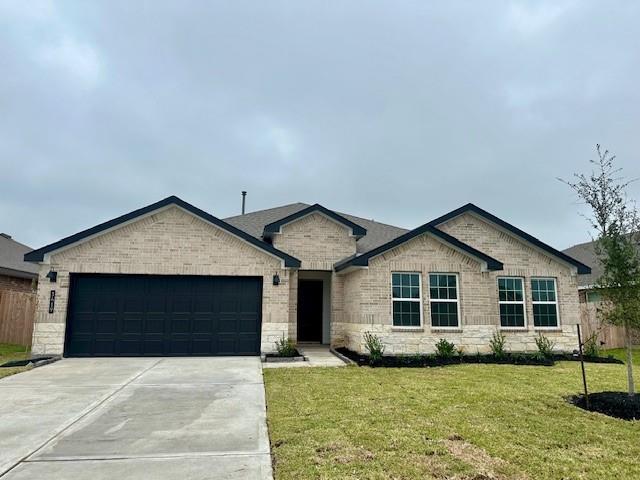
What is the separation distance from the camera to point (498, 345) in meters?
13.1

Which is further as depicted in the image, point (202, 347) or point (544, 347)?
point (544, 347)

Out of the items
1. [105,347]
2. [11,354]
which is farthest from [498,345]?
[11,354]

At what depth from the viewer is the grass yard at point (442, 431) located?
13.8ft

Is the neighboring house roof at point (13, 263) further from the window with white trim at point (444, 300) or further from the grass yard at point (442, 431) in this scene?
the window with white trim at point (444, 300)

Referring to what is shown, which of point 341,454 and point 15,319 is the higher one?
point 15,319

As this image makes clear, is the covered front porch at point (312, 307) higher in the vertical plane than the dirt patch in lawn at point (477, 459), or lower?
higher

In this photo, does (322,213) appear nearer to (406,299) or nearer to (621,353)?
(406,299)

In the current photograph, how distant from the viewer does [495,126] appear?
767 inches

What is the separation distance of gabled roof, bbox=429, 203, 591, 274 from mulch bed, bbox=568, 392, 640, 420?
8.04 meters

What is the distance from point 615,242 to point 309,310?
11.9m

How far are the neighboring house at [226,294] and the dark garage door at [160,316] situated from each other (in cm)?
3

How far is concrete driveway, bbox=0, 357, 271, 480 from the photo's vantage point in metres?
4.32

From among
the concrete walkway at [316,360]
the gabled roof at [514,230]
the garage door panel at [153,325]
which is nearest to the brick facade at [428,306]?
the gabled roof at [514,230]

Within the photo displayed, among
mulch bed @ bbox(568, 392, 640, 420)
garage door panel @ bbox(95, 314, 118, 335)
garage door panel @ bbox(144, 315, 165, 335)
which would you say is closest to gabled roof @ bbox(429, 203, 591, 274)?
mulch bed @ bbox(568, 392, 640, 420)
